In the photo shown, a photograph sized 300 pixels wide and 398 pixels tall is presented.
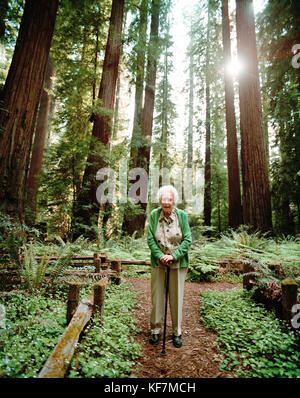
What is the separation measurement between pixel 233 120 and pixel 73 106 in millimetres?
8649

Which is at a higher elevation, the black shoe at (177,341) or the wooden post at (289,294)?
the wooden post at (289,294)

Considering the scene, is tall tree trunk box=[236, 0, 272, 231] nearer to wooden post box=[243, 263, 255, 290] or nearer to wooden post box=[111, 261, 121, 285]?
wooden post box=[243, 263, 255, 290]

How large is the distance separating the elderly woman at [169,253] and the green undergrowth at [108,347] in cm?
49

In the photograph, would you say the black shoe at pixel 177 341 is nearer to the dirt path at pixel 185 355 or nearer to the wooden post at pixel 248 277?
the dirt path at pixel 185 355

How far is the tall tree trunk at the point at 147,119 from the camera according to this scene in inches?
425

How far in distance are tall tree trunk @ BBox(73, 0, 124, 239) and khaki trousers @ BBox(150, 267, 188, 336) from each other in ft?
18.9

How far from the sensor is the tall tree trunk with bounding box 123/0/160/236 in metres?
10.8

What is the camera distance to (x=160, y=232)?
3334 mm

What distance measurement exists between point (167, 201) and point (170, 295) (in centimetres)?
141

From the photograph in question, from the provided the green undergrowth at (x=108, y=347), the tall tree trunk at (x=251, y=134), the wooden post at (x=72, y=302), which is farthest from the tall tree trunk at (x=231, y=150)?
the wooden post at (x=72, y=302)

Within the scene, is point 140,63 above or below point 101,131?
above

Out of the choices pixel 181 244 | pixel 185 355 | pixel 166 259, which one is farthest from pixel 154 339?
pixel 181 244

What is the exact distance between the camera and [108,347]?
105 inches

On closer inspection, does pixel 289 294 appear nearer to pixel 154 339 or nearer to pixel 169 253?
pixel 169 253
